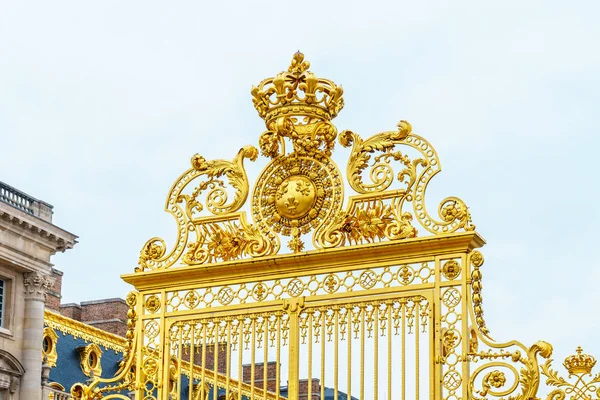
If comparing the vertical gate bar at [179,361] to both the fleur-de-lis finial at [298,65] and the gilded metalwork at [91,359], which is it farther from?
Answer: the gilded metalwork at [91,359]

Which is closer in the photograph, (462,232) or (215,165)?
(462,232)

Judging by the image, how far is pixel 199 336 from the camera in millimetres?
13750

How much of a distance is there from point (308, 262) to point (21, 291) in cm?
1456

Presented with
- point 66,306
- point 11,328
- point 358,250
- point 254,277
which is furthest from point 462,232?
point 66,306

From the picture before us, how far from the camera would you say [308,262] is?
1321cm

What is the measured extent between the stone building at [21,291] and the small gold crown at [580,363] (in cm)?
1593

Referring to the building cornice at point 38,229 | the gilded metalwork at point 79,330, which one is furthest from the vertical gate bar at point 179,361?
the gilded metalwork at point 79,330

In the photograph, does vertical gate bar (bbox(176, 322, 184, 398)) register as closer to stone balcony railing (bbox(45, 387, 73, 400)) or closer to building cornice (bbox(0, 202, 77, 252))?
stone balcony railing (bbox(45, 387, 73, 400))

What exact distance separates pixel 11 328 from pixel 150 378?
13266 millimetres

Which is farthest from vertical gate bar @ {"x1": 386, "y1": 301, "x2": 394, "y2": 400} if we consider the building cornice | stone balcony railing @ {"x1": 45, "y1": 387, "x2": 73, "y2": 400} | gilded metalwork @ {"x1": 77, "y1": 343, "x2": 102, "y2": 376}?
the building cornice

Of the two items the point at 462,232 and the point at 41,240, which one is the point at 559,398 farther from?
the point at 41,240

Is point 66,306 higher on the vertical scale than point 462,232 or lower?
higher

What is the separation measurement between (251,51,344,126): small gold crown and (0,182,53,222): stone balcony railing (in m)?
13.5

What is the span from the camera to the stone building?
86.0ft
